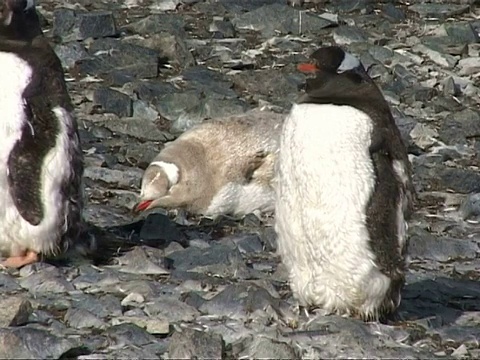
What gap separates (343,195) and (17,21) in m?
1.51

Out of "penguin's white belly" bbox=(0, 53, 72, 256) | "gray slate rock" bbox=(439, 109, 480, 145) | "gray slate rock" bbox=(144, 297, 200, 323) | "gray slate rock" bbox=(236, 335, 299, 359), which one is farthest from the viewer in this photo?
"gray slate rock" bbox=(439, 109, 480, 145)

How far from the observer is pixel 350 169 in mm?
5348

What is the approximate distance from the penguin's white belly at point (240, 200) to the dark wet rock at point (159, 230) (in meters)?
0.73

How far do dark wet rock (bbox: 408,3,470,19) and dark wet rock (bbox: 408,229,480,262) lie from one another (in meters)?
4.20

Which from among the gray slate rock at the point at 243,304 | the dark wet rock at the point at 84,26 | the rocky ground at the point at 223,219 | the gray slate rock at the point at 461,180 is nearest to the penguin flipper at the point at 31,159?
the rocky ground at the point at 223,219

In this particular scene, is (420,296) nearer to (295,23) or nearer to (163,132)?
(163,132)

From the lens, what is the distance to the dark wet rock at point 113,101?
28.0ft

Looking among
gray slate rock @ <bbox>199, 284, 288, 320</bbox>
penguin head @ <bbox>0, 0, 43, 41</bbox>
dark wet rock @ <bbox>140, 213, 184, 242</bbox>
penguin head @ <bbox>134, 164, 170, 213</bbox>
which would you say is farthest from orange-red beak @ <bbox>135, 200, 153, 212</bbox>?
gray slate rock @ <bbox>199, 284, 288, 320</bbox>

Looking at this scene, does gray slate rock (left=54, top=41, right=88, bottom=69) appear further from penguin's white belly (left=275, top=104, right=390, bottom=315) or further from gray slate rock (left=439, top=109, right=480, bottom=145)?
penguin's white belly (left=275, top=104, right=390, bottom=315)

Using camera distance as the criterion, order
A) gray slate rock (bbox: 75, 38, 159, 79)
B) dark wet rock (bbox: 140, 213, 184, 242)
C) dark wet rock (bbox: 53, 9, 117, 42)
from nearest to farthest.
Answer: dark wet rock (bbox: 140, 213, 184, 242)
gray slate rock (bbox: 75, 38, 159, 79)
dark wet rock (bbox: 53, 9, 117, 42)

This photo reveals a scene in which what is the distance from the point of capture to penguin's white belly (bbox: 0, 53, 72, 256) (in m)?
5.75

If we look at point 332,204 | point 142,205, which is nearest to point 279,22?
point 142,205

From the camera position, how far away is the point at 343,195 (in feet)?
17.6

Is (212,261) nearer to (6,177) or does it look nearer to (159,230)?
(159,230)
